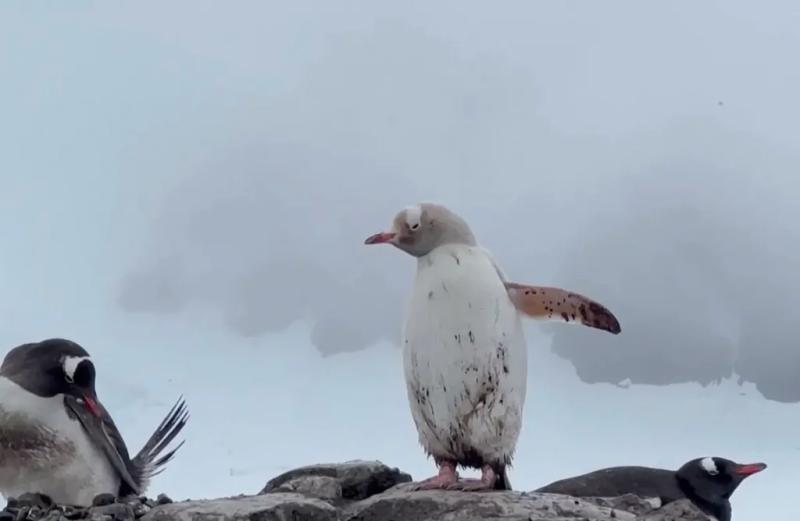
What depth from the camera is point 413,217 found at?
13.0ft

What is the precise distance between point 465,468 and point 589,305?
786 mm

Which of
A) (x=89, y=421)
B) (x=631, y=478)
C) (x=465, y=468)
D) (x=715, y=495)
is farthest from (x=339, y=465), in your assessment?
(x=715, y=495)

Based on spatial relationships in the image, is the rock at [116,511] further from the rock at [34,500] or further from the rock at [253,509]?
the rock at [34,500]

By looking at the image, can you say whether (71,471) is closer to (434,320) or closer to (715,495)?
(434,320)

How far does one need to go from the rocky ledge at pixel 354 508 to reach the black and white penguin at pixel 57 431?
0.73ft

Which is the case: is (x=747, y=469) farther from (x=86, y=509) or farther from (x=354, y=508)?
(x=86, y=509)

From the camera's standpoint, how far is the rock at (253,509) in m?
3.34

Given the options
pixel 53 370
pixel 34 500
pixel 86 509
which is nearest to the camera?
pixel 86 509

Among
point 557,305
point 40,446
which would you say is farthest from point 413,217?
point 40,446

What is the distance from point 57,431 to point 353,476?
118cm

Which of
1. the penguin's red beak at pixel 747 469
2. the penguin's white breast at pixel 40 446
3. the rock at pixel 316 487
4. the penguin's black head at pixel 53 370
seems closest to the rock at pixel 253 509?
the rock at pixel 316 487

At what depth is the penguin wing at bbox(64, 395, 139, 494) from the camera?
430cm

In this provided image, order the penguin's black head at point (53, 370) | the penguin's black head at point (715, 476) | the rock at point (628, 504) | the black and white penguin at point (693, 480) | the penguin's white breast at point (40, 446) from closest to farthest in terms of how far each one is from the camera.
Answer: the rock at point (628, 504)
the penguin's white breast at point (40, 446)
the penguin's black head at point (53, 370)
the black and white penguin at point (693, 480)
the penguin's black head at point (715, 476)

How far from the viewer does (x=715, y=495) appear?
5.61 m
